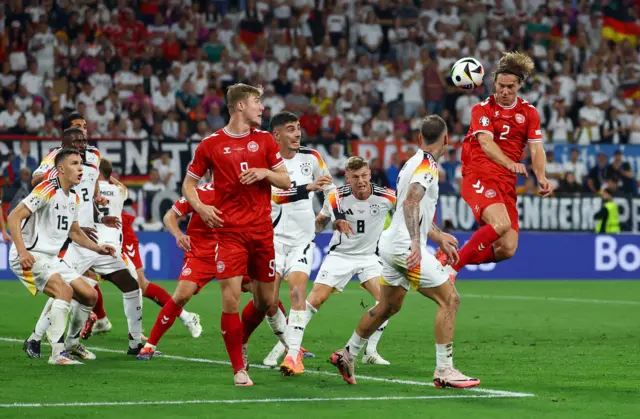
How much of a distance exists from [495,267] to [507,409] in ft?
52.4

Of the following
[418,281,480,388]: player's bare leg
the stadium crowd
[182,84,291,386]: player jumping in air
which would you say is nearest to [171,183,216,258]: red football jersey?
[182,84,291,386]: player jumping in air

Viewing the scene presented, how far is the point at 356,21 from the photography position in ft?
95.6

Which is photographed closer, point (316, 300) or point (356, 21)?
point (316, 300)

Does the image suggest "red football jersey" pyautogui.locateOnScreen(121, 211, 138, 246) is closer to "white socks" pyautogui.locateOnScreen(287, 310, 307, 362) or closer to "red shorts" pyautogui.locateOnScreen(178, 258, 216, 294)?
"red shorts" pyautogui.locateOnScreen(178, 258, 216, 294)

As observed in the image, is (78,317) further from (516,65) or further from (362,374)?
(516,65)

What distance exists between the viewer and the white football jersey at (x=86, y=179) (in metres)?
11.9

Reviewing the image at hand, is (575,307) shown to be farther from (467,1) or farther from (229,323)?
(467,1)

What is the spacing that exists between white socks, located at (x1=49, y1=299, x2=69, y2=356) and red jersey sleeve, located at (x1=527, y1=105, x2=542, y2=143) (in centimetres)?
481

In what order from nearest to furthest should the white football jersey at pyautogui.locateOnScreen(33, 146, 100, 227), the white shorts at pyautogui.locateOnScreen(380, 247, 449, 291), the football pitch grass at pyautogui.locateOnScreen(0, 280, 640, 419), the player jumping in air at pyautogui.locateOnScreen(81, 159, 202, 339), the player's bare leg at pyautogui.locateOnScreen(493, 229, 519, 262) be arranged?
the football pitch grass at pyautogui.locateOnScreen(0, 280, 640, 419) < the white shorts at pyautogui.locateOnScreen(380, 247, 449, 291) < the player's bare leg at pyautogui.locateOnScreen(493, 229, 519, 262) < the white football jersey at pyautogui.locateOnScreen(33, 146, 100, 227) < the player jumping in air at pyautogui.locateOnScreen(81, 159, 202, 339)

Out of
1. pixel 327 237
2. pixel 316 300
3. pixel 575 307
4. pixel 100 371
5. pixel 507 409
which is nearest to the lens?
pixel 507 409

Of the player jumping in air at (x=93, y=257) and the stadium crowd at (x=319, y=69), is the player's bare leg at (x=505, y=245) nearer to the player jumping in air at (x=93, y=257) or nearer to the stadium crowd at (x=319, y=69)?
the player jumping in air at (x=93, y=257)

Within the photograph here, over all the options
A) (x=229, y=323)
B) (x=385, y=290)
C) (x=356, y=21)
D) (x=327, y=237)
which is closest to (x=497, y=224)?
(x=385, y=290)

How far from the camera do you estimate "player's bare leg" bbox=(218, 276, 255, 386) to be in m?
8.89

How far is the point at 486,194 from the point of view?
11.7 metres
